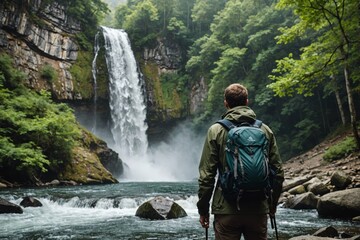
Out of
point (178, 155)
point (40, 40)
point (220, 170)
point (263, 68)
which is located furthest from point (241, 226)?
point (178, 155)

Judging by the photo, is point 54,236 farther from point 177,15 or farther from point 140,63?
point 177,15

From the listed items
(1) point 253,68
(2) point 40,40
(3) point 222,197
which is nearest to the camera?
(3) point 222,197

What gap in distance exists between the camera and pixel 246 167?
2.20 m

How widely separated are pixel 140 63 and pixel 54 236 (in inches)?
1114

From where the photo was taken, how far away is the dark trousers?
7.41 feet

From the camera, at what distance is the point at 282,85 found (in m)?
8.95

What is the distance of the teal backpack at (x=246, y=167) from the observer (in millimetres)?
2186

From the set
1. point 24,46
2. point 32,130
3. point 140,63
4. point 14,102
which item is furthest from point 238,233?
point 140,63

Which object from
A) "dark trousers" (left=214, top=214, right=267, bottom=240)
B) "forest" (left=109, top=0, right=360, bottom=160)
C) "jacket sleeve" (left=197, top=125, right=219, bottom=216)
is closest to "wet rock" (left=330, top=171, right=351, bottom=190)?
"forest" (left=109, top=0, right=360, bottom=160)

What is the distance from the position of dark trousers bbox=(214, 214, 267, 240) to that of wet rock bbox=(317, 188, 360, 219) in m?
5.85

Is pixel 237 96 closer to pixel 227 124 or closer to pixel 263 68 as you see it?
pixel 227 124

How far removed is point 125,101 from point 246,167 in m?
27.5

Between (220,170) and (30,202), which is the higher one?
(220,170)

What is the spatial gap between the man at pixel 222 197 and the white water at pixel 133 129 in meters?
23.7
